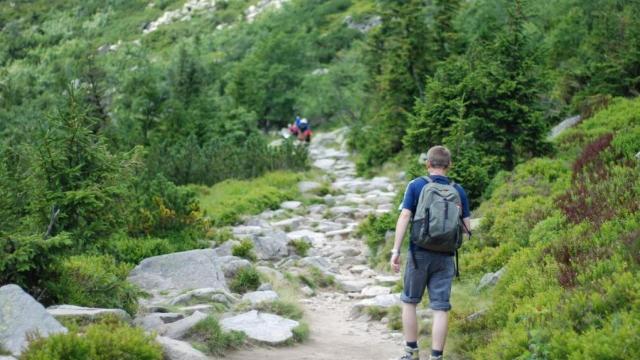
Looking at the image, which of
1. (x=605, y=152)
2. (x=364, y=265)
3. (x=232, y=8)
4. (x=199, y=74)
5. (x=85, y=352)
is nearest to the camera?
(x=85, y=352)

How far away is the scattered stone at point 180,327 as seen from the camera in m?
7.62

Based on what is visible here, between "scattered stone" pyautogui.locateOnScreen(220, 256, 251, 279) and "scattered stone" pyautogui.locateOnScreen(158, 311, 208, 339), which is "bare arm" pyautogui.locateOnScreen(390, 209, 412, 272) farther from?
"scattered stone" pyautogui.locateOnScreen(220, 256, 251, 279)

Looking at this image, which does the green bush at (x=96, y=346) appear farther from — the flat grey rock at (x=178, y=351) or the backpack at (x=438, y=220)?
the backpack at (x=438, y=220)

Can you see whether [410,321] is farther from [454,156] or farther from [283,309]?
[454,156]

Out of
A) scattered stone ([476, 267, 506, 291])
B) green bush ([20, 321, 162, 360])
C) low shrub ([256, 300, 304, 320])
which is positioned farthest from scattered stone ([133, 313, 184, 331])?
scattered stone ([476, 267, 506, 291])

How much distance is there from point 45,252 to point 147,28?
3612 inches

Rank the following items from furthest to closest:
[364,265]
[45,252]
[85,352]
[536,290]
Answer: [364,265] < [45,252] < [536,290] < [85,352]

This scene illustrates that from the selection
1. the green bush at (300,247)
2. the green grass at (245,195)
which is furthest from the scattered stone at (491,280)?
the green grass at (245,195)

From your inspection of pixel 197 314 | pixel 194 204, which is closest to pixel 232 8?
pixel 194 204

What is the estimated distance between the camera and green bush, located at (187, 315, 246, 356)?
294 inches

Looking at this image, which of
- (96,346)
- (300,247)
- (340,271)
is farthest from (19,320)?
(300,247)

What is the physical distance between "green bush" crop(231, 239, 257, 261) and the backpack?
22.0ft

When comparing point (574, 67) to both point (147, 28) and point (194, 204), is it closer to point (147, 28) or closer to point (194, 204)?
point (194, 204)

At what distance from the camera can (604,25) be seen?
61.3 ft
